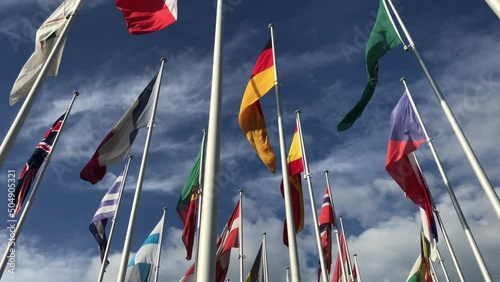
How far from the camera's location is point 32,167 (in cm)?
1484

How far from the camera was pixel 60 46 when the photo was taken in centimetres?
1071

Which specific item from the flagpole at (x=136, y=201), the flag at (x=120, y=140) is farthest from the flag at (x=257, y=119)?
the flag at (x=120, y=140)

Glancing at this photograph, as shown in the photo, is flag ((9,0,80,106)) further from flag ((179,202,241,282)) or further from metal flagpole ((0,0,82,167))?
flag ((179,202,241,282))

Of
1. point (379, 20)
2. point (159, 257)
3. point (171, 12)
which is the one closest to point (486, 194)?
point (379, 20)

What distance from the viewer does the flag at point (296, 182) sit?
15.3 m

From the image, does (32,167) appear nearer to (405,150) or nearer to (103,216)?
(103,216)

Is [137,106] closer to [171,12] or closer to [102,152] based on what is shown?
[102,152]

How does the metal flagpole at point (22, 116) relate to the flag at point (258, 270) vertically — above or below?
below

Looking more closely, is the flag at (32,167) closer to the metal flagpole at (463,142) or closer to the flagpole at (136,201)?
the flagpole at (136,201)

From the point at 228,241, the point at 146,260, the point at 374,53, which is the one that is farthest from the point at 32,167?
the point at 374,53

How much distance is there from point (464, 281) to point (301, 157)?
8.37 metres

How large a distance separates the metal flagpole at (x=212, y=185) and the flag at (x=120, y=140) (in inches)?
248

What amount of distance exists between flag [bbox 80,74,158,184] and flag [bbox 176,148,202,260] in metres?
3.33

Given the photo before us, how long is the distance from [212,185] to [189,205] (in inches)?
433
